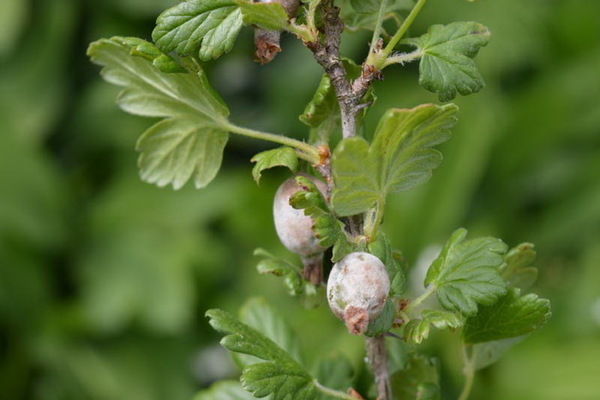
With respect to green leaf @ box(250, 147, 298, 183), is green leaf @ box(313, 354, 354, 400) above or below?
below

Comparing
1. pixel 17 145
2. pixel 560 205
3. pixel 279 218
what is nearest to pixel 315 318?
pixel 560 205

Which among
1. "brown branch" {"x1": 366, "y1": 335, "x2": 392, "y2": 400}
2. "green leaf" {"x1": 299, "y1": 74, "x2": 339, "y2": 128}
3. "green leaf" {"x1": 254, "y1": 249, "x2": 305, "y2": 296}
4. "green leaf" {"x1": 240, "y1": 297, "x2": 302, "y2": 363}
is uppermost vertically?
"green leaf" {"x1": 299, "y1": 74, "x2": 339, "y2": 128}

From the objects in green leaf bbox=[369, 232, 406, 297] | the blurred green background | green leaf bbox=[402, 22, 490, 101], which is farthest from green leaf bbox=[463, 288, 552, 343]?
the blurred green background

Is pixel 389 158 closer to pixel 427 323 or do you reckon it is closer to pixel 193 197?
pixel 427 323

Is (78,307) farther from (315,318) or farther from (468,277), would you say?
(468,277)

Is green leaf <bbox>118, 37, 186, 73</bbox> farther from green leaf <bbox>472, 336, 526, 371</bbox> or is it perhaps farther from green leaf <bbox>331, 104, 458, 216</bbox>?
green leaf <bbox>472, 336, 526, 371</bbox>

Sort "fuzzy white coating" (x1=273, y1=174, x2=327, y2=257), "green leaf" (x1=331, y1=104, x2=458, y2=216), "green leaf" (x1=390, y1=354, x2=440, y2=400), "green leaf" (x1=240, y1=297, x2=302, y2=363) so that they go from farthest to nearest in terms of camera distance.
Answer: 1. "green leaf" (x1=240, y1=297, x2=302, y2=363)
2. "green leaf" (x1=390, y1=354, x2=440, y2=400)
3. "fuzzy white coating" (x1=273, y1=174, x2=327, y2=257)
4. "green leaf" (x1=331, y1=104, x2=458, y2=216)

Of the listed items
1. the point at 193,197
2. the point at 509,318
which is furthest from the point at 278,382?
the point at 193,197
